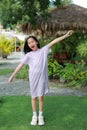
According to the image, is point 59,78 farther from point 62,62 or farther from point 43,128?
point 43,128

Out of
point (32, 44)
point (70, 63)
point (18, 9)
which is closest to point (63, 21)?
point (70, 63)

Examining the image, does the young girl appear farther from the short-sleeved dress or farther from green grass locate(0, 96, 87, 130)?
green grass locate(0, 96, 87, 130)

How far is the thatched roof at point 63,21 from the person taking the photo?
14117 mm

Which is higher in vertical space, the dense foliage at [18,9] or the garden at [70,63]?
the dense foliage at [18,9]

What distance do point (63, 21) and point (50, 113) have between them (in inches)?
309

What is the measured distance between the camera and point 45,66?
236 inches

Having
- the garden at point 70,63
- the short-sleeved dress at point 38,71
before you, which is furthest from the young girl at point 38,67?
the garden at point 70,63

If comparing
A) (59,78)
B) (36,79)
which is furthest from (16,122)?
(59,78)

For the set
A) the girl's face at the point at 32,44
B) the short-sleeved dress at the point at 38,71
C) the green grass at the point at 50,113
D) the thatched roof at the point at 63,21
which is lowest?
the green grass at the point at 50,113

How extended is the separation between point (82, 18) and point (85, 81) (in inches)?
161

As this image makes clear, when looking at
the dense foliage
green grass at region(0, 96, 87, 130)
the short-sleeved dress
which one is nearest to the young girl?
the short-sleeved dress

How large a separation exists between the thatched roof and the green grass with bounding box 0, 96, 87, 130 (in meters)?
5.64

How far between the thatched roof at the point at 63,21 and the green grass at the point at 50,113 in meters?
5.64

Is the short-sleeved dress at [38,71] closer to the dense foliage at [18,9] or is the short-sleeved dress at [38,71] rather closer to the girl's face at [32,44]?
the girl's face at [32,44]
